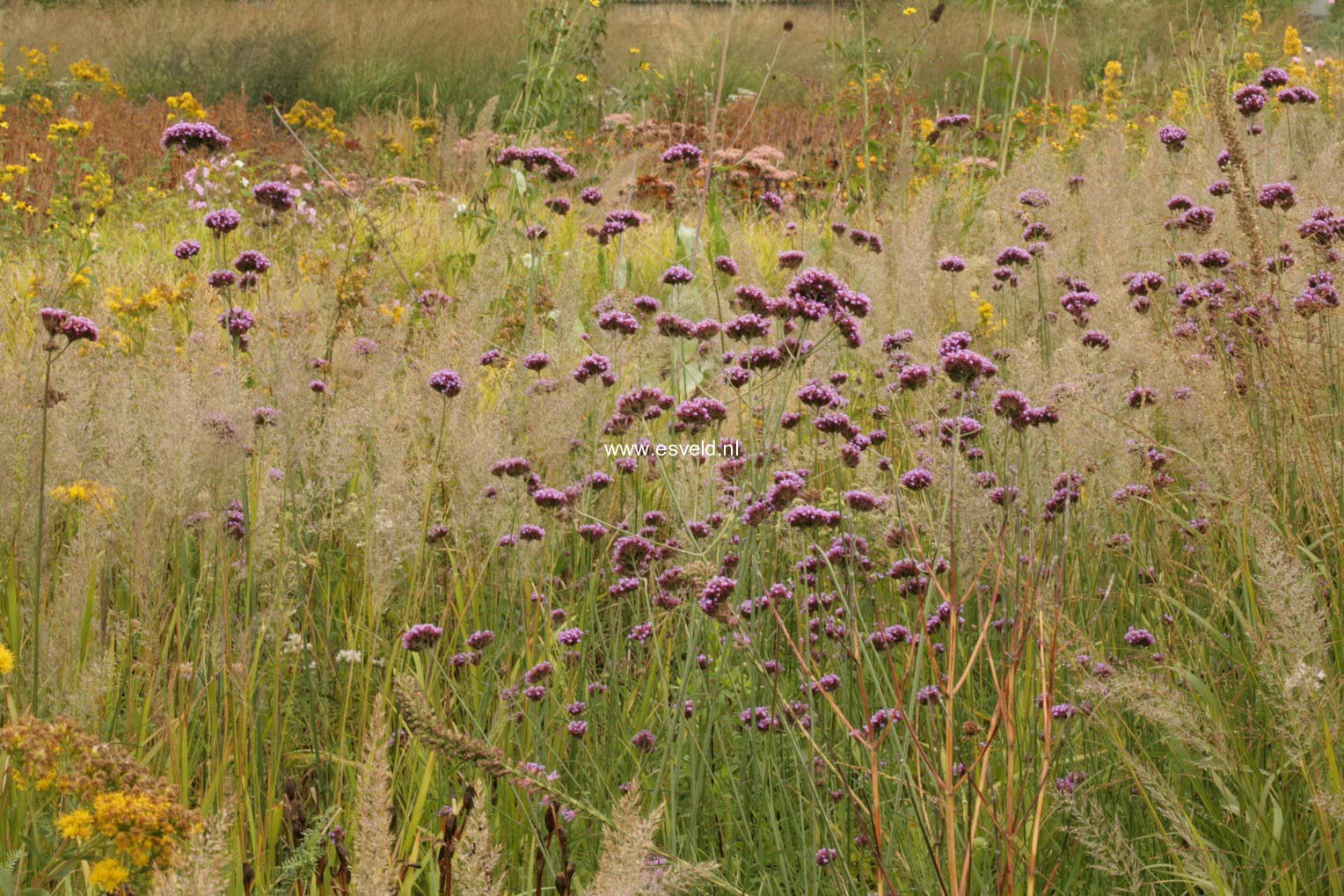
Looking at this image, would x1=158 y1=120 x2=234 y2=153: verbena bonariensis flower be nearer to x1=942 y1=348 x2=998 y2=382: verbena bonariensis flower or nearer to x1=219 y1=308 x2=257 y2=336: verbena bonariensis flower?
x1=219 y1=308 x2=257 y2=336: verbena bonariensis flower

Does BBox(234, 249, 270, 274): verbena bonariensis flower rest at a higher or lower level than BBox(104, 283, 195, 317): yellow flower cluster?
higher

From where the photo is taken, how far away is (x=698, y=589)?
1.57 m

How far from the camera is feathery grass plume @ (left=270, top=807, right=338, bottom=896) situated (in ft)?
4.98

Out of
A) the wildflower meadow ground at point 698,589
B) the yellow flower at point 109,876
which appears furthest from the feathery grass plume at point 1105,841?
the yellow flower at point 109,876

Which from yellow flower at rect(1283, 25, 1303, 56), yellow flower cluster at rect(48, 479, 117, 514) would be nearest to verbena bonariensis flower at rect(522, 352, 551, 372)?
yellow flower cluster at rect(48, 479, 117, 514)

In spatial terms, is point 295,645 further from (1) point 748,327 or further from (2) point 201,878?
(2) point 201,878

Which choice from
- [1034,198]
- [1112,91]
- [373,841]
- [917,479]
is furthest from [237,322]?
[1112,91]

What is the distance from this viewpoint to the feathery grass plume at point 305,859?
1517 millimetres

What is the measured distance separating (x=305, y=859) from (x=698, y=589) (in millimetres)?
614

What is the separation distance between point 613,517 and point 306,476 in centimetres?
74

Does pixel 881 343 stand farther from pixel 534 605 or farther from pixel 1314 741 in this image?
pixel 1314 741

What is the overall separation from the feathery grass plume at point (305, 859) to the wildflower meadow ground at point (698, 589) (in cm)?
1

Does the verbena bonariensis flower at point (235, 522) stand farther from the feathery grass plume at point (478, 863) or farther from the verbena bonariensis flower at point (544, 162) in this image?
the feathery grass plume at point (478, 863)

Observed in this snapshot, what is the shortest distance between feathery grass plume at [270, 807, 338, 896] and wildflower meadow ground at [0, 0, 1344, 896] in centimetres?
1
